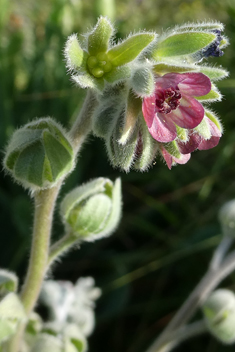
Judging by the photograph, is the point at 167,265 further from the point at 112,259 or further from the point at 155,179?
the point at 155,179

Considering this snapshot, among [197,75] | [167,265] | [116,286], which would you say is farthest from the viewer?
[167,265]

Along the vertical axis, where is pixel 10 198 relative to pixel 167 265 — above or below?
above

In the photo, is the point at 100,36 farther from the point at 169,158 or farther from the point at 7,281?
the point at 7,281

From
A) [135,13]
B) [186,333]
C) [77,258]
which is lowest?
[186,333]

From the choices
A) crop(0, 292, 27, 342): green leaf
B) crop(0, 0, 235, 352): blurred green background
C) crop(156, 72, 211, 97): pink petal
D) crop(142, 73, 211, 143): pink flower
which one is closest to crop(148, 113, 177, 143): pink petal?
crop(142, 73, 211, 143): pink flower

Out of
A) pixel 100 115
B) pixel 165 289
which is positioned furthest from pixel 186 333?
pixel 100 115

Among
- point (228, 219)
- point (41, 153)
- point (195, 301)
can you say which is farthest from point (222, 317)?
point (41, 153)

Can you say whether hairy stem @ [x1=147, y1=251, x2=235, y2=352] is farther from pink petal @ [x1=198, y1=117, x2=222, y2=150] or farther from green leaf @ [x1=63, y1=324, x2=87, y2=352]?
pink petal @ [x1=198, y1=117, x2=222, y2=150]
